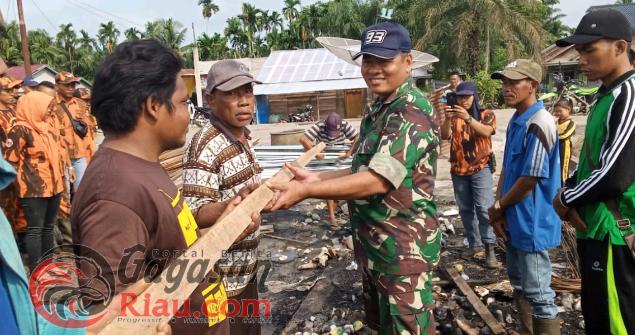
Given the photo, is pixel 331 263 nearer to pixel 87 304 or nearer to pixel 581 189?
pixel 581 189

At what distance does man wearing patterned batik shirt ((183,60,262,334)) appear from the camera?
2.44 metres

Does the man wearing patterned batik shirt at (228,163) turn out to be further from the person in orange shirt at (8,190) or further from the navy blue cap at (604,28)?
the person in orange shirt at (8,190)

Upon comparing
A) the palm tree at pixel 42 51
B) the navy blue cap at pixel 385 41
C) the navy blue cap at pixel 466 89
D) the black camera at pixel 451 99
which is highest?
the palm tree at pixel 42 51

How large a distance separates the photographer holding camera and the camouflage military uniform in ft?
9.21

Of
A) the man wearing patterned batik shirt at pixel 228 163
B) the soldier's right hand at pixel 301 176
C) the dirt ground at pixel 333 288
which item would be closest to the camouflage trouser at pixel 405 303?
the soldier's right hand at pixel 301 176

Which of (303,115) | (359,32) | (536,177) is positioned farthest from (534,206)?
(359,32)

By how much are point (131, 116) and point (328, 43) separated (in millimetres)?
5515

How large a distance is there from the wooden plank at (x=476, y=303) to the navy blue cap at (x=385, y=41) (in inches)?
97.1

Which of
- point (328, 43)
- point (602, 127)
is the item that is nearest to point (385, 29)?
point (602, 127)

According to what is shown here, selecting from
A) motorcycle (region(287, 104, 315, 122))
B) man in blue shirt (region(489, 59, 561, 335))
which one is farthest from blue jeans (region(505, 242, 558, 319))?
motorcycle (region(287, 104, 315, 122))

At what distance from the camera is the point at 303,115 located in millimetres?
29812

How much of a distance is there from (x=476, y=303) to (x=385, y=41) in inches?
108

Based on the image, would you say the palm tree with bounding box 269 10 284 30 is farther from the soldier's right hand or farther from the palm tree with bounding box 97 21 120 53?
the soldier's right hand

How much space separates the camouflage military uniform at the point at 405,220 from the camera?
90.1 inches
